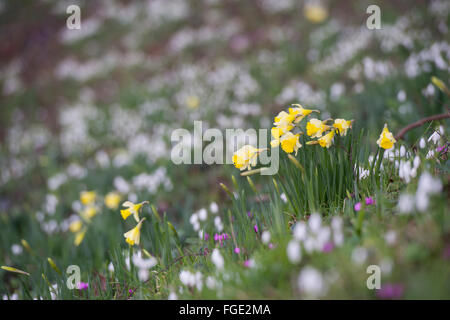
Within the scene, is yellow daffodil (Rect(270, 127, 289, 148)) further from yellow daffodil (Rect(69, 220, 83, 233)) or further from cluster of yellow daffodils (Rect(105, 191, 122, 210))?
yellow daffodil (Rect(69, 220, 83, 233))

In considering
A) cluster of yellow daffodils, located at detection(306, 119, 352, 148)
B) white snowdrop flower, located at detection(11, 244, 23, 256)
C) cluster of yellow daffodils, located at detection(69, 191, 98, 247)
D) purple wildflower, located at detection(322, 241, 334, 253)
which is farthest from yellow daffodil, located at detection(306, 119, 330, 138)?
white snowdrop flower, located at detection(11, 244, 23, 256)

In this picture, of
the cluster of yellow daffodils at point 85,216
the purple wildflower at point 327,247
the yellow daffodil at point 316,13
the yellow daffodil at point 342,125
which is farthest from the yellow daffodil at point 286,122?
the yellow daffodil at point 316,13

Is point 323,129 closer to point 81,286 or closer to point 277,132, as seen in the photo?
point 277,132

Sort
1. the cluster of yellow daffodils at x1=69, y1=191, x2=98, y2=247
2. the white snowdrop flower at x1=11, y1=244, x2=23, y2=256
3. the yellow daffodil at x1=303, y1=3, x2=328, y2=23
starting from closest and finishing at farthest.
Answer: the white snowdrop flower at x1=11, y1=244, x2=23, y2=256 < the cluster of yellow daffodils at x1=69, y1=191, x2=98, y2=247 < the yellow daffodil at x1=303, y1=3, x2=328, y2=23

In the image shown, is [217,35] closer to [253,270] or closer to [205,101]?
[205,101]

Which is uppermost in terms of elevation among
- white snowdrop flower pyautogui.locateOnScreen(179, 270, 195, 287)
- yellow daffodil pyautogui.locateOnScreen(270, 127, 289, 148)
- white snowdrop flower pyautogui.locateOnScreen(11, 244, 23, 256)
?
yellow daffodil pyautogui.locateOnScreen(270, 127, 289, 148)

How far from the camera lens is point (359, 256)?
1087mm

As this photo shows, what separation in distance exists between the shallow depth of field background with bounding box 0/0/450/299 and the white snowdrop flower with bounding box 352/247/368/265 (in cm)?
2

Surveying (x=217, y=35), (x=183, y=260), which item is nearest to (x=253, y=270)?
(x=183, y=260)

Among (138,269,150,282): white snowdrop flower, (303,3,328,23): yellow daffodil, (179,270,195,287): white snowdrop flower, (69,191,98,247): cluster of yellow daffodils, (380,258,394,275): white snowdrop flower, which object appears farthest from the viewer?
(303,3,328,23): yellow daffodil

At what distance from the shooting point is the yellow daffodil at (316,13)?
22.4ft

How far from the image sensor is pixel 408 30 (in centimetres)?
434

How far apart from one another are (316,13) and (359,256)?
6.89 metres

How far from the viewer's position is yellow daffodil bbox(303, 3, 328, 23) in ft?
22.4
